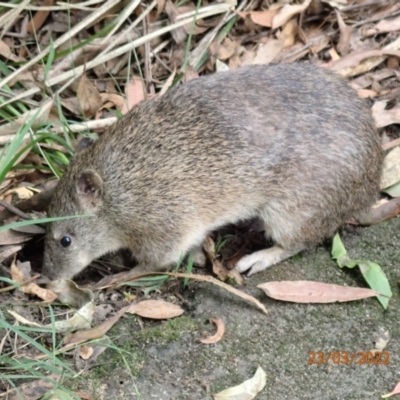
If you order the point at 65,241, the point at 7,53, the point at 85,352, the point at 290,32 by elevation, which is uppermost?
the point at 7,53

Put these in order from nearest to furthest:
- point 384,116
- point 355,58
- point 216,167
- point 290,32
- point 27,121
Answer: point 216,167 < point 27,121 < point 384,116 < point 355,58 < point 290,32

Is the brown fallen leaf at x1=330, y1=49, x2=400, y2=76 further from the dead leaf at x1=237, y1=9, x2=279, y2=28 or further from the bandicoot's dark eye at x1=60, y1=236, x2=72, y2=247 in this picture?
the bandicoot's dark eye at x1=60, y1=236, x2=72, y2=247

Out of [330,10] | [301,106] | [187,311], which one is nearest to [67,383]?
[187,311]

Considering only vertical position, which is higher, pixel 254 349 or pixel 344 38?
pixel 344 38

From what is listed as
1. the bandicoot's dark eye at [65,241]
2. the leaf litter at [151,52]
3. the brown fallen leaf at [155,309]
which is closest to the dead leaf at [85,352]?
the brown fallen leaf at [155,309]

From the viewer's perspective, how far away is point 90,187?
4.79m

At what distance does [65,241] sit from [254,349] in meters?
1.53

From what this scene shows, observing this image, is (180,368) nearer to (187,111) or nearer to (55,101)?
(187,111)

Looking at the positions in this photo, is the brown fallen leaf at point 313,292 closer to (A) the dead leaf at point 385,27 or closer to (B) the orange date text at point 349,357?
(B) the orange date text at point 349,357

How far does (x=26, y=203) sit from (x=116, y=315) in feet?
4.14

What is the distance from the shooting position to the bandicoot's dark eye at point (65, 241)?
4945 mm

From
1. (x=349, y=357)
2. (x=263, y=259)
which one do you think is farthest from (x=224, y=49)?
(x=349, y=357)

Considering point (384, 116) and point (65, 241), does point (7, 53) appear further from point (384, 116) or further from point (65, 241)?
point (384, 116)

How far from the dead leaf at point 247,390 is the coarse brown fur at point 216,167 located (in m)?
1.25
